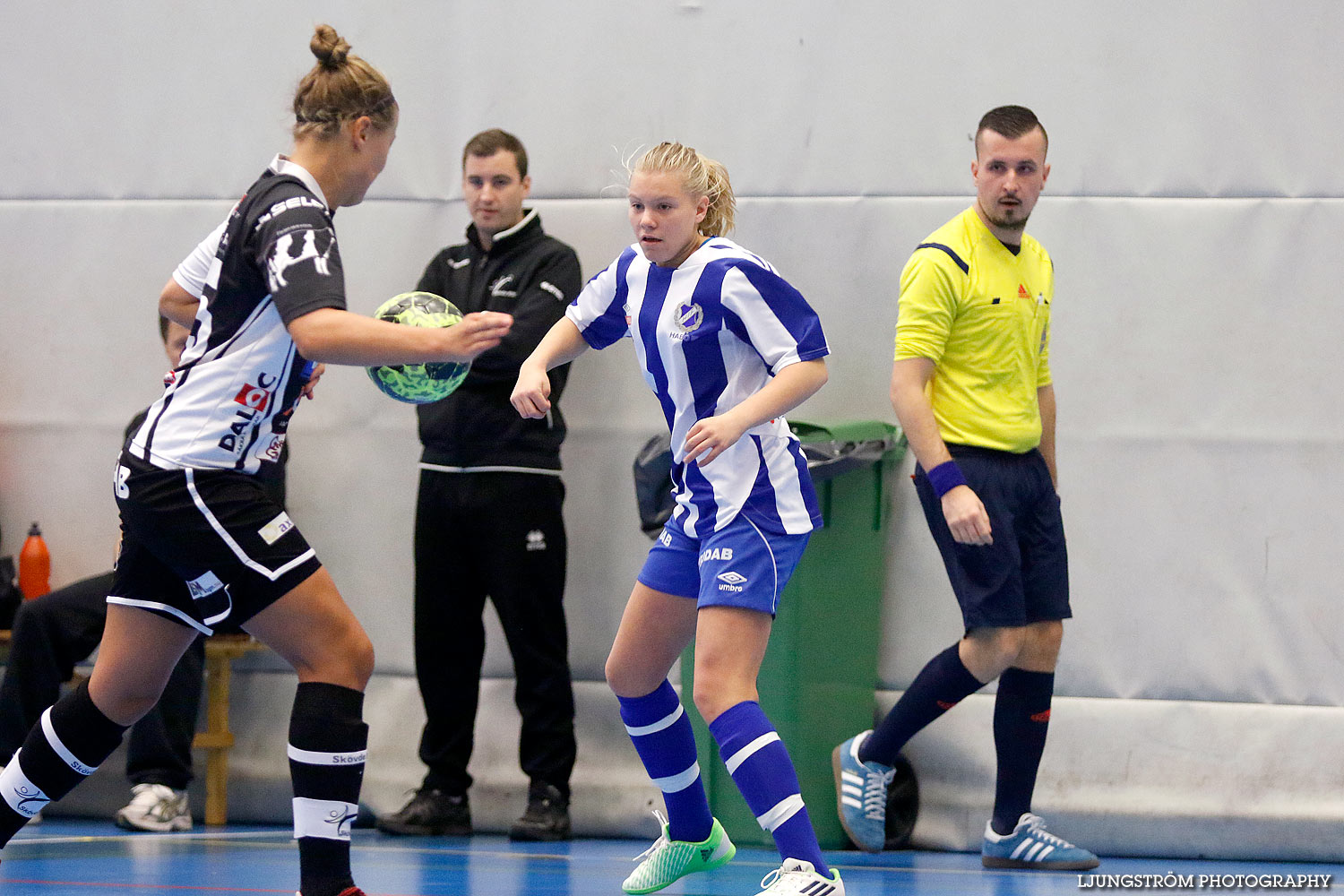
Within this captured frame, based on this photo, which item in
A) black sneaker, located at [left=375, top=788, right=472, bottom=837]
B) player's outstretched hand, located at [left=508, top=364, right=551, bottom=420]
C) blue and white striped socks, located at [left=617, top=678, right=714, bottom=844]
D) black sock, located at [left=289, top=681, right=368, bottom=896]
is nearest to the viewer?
black sock, located at [left=289, top=681, right=368, bottom=896]

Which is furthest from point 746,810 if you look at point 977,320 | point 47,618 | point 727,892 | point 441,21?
point 441,21

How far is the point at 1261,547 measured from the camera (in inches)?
199

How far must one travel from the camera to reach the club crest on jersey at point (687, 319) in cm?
347

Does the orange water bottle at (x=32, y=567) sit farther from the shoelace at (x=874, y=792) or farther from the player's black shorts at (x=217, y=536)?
the shoelace at (x=874, y=792)

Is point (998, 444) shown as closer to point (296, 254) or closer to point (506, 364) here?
point (506, 364)

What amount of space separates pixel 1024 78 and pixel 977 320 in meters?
1.35

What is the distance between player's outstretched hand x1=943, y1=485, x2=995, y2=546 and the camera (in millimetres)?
3975

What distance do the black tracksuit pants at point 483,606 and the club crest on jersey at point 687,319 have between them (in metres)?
1.76

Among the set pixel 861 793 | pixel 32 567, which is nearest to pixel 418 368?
pixel 861 793

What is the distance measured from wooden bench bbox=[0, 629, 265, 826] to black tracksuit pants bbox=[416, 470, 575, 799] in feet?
2.55

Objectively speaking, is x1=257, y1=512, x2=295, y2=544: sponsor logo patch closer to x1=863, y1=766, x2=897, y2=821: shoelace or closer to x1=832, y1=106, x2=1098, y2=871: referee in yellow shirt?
x1=832, y1=106, x2=1098, y2=871: referee in yellow shirt

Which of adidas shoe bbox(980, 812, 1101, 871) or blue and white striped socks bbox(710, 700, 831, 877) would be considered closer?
blue and white striped socks bbox(710, 700, 831, 877)

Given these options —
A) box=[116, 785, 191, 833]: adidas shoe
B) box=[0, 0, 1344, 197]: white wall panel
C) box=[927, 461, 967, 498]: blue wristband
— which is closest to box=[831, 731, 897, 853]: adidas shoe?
box=[927, 461, 967, 498]: blue wristband

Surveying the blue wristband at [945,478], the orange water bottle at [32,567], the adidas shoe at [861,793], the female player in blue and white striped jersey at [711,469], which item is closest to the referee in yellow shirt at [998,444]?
the blue wristband at [945,478]
